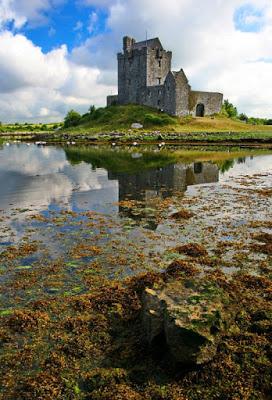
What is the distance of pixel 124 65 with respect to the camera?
105 metres

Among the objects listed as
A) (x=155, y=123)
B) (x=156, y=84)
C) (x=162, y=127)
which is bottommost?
(x=162, y=127)

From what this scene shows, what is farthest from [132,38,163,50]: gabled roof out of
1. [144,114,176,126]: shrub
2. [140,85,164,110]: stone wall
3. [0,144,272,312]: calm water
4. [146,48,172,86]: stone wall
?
[0,144,272,312]: calm water

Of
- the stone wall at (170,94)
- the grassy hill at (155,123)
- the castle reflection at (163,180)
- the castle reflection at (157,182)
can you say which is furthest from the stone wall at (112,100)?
the castle reflection at (163,180)

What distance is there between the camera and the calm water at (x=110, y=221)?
37.9 feet

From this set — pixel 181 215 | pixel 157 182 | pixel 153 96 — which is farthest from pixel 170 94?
pixel 181 215

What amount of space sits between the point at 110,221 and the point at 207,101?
289 ft

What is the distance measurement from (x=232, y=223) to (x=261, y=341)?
986 cm

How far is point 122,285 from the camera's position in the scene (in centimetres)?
1040

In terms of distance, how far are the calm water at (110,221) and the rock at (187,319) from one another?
3.18 metres

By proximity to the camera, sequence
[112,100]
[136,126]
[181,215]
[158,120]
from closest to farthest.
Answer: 1. [181,215]
2. [158,120]
3. [136,126]
4. [112,100]

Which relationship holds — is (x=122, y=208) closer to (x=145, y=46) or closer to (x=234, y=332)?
(x=234, y=332)

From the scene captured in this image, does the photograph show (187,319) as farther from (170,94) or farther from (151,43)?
(151,43)

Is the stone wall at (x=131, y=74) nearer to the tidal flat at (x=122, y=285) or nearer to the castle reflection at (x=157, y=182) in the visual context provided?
the castle reflection at (x=157, y=182)

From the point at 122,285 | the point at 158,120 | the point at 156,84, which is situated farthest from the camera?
the point at 156,84
